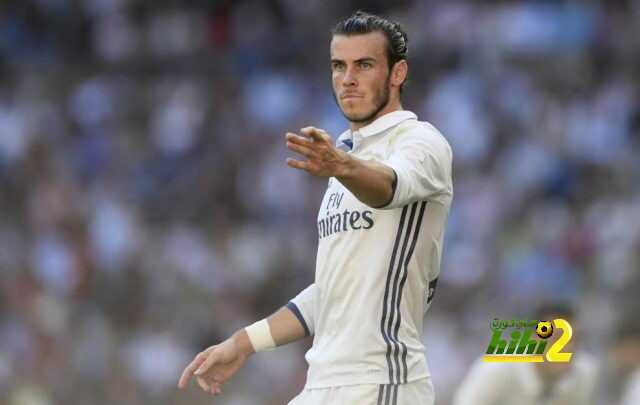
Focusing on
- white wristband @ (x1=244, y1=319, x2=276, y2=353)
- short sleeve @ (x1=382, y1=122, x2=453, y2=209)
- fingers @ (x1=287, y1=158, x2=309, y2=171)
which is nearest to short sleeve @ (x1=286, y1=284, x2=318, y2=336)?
white wristband @ (x1=244, y1=319, x2=276, y2=353)

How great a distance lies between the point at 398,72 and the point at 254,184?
31.3 feet

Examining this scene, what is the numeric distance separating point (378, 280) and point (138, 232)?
9671 mm

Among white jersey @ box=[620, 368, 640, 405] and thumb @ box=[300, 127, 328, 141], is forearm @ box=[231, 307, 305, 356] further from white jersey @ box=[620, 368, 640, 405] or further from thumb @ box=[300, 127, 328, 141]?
white jersey @ box=[620, 368, 640, 405]

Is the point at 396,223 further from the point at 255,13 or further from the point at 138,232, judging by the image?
the point at 255,13

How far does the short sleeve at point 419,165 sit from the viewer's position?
16.1 ft

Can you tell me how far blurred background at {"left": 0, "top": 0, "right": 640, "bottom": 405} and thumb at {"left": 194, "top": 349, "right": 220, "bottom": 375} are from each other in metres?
5.85

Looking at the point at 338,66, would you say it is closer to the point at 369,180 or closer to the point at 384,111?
the point at 384,111

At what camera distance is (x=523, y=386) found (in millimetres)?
6879

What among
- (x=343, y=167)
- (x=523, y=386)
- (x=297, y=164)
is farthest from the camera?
(x=523, y=386)

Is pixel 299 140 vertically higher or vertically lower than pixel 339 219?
higher

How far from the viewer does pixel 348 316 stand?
5191mm

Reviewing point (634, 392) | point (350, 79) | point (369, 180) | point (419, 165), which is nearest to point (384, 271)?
point (419, 165)

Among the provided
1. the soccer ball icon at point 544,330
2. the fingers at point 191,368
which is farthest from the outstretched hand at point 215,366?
the soccer ball icon at point 544,330

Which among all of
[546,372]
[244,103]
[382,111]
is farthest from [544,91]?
[382,111]
